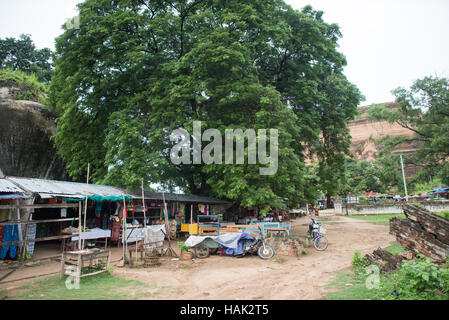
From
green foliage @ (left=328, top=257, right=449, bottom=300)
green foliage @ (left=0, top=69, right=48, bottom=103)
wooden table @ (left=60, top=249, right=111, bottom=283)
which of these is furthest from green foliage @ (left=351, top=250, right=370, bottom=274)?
green foliage @ (left=0, top=69, right=48, bottom=103)

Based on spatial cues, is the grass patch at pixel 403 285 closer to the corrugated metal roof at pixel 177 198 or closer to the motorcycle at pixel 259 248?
the motorcycle at pixel 259 248

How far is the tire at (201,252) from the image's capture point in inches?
428

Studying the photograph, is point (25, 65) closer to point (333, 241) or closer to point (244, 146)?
point (244, 146)

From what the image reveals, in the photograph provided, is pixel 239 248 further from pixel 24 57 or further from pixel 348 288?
pixel 24 57

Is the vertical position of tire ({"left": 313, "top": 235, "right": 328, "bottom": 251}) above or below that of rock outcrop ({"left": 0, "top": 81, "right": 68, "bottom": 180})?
below

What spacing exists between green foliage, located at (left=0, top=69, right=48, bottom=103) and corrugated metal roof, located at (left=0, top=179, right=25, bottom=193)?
1347cm

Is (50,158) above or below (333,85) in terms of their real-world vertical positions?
below

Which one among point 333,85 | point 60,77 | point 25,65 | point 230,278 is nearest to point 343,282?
point 230,278

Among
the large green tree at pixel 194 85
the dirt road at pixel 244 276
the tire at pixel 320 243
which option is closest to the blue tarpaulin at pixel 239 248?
the dirt road at pixel 244 276

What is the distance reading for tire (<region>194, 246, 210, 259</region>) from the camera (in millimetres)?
10876

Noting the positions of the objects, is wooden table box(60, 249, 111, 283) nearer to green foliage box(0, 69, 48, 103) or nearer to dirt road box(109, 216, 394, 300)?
dirt road box(109, 216, 394, 300)

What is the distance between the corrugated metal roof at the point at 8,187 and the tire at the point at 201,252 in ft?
21.1

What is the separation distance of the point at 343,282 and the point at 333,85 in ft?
47.9
